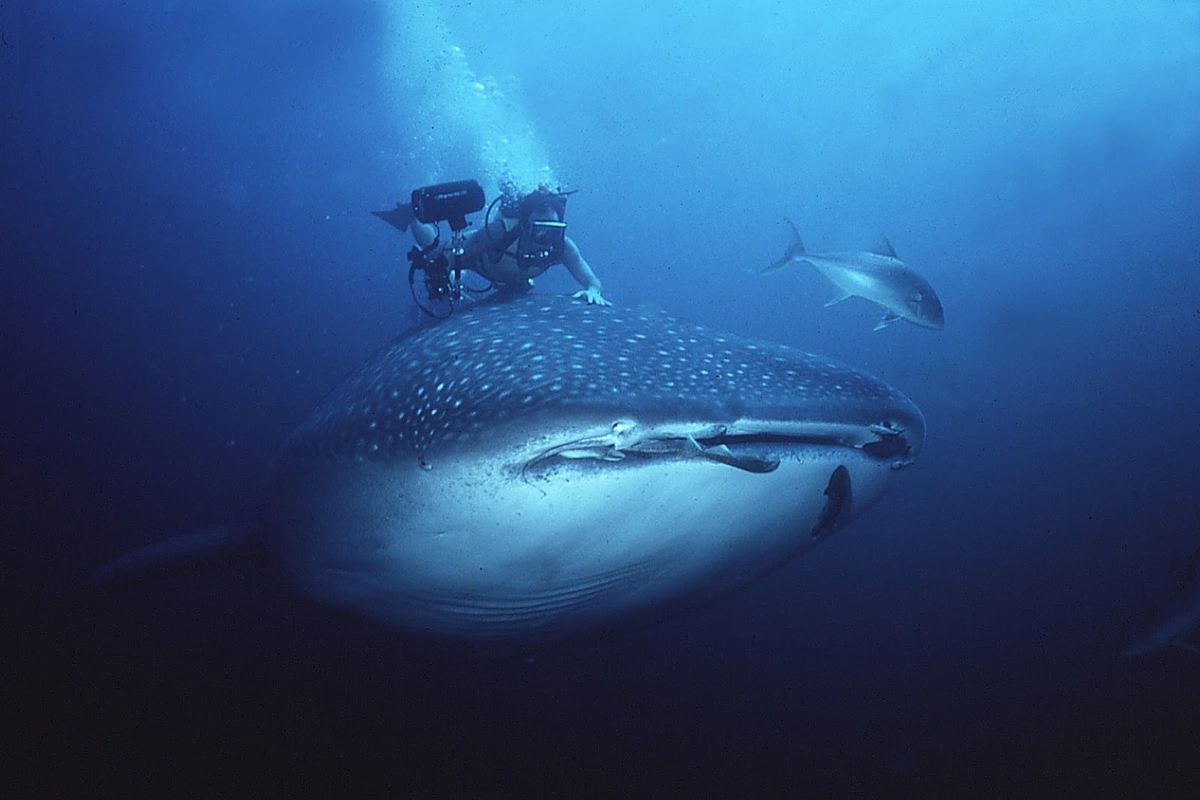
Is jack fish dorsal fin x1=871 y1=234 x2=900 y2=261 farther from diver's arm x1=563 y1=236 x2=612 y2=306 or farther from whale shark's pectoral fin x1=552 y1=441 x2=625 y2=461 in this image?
whale shark's pectoral fin x1=552 y1=441 x2=625 y2=461

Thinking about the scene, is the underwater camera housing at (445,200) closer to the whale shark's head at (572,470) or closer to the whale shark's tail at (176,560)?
the whale shark's head at (572,470)

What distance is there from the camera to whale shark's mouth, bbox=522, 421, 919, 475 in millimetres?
1565

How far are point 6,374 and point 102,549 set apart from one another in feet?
32.6

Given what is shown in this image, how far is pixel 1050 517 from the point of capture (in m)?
8.97

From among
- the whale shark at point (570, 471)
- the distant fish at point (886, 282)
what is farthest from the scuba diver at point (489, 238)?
the distant fish at point (886, 282)

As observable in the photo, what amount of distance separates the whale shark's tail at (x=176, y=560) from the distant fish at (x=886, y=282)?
547 centimetres

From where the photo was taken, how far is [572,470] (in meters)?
1.61

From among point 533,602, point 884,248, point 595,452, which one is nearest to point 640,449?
point 595,452

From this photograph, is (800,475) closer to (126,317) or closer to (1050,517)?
(1050,517)

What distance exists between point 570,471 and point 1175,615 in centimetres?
480

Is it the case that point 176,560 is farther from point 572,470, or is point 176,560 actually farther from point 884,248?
point 884,248

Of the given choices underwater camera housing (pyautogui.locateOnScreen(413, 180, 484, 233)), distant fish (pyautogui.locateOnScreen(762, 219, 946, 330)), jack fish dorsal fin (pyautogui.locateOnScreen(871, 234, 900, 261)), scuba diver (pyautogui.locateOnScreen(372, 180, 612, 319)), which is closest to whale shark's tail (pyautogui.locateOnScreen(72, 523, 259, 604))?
scuba diver (pyautogui.locateOnScreen(372, 180, 612, 319))

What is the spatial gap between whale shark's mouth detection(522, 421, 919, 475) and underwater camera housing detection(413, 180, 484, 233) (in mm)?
2661

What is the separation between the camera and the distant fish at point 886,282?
16.6 feet
